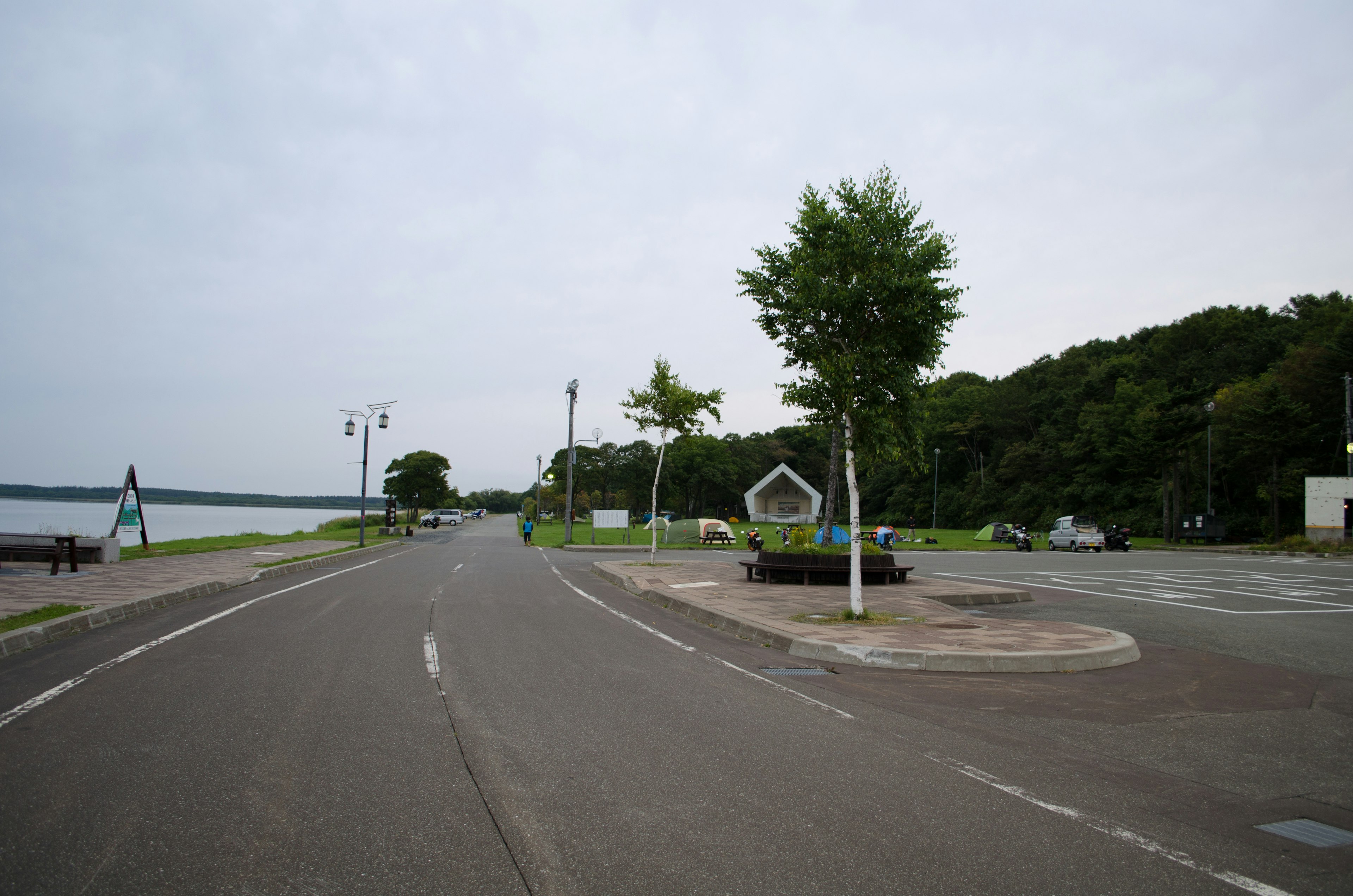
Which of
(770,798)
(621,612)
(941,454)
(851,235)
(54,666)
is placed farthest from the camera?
(941,454)

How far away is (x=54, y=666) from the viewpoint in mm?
7004

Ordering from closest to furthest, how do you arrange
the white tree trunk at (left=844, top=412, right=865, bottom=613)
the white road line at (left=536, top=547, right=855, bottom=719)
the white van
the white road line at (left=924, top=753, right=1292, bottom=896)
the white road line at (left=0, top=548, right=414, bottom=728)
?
the white road line at (left=924, top=753, right=1292, bottom=896)
the white road line at (left=0, top=548, right=414, bottom=728)
the white road line at (left=536, top=547, right=855, bottom=719)
the white tree trunk at (left=844, top=412, right=865, bottom=613)
the white van

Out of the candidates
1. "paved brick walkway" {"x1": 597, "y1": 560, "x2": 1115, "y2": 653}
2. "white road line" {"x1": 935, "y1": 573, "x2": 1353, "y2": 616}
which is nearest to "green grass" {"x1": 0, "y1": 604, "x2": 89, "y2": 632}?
"paved brick walkway" {"x1": 597, "y1": 560, "x2": 1115, "y2": 653}

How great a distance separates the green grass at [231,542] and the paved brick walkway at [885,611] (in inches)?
478

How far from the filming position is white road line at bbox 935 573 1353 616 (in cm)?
1243

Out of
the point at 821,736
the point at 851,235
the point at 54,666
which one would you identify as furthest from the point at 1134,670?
the point at 54,666

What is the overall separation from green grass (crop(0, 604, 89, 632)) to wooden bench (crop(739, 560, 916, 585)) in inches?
442

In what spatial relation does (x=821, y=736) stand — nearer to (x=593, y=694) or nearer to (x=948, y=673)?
(x=593, y=694)

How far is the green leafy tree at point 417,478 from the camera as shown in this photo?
8350 cm

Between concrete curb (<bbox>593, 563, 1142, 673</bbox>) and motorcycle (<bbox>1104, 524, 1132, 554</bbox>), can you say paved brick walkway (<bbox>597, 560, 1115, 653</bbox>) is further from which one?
motorcycle (<bbox>1104, 524, 1132, 554</bbox>)

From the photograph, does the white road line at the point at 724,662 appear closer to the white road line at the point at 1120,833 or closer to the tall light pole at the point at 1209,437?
the white road line at the point at 1120,833

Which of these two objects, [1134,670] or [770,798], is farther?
[1134,670]

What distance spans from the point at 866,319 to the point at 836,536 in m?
18.8

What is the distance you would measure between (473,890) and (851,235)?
979 cm
